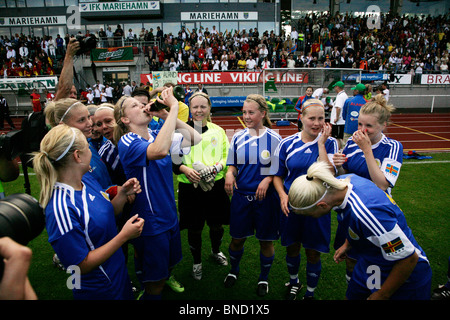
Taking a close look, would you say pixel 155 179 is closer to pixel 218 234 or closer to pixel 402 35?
pixel 218 234

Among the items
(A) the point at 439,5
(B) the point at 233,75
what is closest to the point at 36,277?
(B) the point at 233,75

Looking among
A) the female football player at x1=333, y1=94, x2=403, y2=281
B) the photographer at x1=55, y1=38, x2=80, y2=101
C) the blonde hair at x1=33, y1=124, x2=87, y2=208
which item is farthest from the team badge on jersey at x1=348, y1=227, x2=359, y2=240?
the photographer at x1=55, y1=38, x2=80, y2=101

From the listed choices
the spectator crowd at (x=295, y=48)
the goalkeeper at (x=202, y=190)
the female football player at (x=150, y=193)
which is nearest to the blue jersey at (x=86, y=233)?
the female football player at (x=150, y=193)

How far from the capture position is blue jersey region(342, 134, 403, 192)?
8.22 ft

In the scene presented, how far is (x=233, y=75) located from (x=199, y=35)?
9020mm

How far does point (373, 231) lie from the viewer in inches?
65.8

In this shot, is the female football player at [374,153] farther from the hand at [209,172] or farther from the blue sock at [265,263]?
the hand at [209,172]

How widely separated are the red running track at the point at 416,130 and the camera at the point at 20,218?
20.7ft

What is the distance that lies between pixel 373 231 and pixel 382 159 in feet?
3.96

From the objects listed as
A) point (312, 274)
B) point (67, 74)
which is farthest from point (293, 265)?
point (67, 74)

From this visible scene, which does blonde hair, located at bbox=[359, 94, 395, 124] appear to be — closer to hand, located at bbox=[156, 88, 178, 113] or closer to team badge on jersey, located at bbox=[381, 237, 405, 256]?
team badge on jersey, located at bbox=[381, 237, 405, 256]

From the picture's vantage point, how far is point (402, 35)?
24078 mm

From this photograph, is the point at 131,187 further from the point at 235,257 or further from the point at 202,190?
the point at 235,257

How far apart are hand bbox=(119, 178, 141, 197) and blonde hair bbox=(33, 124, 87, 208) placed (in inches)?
17.9
